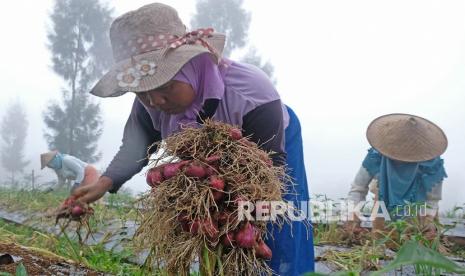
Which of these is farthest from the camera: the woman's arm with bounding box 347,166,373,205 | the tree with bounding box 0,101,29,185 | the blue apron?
the tree with bounding box 0,101,29,185

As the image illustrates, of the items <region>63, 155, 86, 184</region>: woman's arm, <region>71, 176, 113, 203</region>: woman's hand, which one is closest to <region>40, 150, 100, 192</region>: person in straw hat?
<region>63, 155, 86, 184</region>: woman's arm

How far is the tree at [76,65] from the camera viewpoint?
71.7 feet

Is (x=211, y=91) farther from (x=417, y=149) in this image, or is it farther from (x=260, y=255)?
(x=417, y=149)

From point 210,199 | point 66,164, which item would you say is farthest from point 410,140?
point 66,164

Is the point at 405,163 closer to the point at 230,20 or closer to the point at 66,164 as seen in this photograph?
the point at 66,164

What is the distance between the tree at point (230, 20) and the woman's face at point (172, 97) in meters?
20.9

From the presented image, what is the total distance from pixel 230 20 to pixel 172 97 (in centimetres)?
2207

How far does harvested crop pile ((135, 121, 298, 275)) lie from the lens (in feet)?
4.14

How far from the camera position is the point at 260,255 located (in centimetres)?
132

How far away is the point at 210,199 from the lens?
1.27 m

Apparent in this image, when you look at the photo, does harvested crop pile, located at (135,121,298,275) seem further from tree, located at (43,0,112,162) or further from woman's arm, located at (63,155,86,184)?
tree, located at (43,0,112,162)

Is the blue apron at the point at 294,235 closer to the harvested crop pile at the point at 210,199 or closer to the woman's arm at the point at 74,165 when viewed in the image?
the harvested crop pile at the point at 210,199

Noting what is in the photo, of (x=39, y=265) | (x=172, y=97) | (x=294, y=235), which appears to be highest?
(x=172, y=97)

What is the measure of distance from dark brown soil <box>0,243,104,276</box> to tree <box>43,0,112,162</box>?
2029cm
